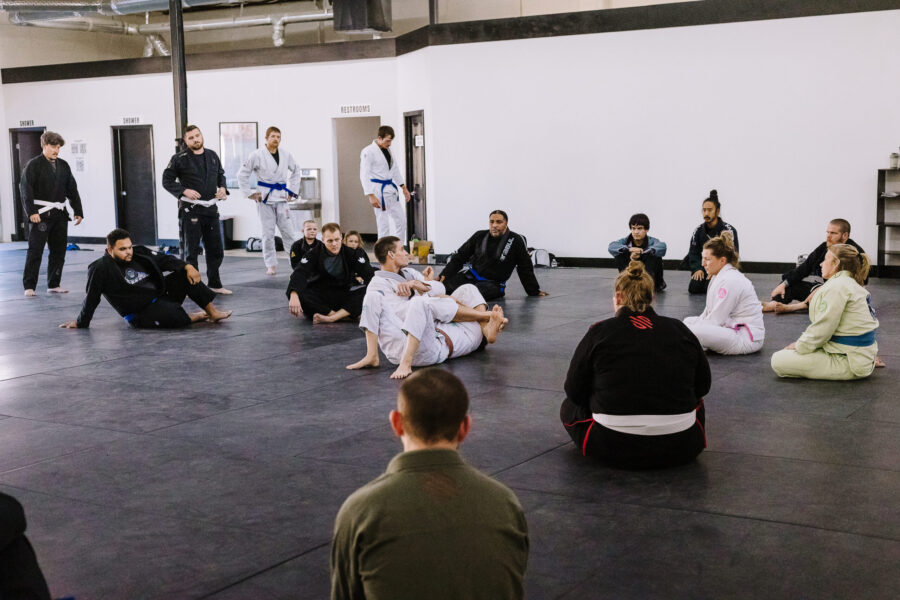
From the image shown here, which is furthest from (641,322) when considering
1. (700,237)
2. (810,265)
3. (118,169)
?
(118,169)

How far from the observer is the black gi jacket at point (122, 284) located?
8352mm

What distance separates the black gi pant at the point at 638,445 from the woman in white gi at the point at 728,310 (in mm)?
2583

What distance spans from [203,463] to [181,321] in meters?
4.39

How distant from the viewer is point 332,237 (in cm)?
862

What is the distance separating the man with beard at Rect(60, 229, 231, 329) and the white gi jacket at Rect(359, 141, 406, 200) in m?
4.86

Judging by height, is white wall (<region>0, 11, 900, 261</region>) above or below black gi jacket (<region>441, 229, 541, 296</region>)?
above

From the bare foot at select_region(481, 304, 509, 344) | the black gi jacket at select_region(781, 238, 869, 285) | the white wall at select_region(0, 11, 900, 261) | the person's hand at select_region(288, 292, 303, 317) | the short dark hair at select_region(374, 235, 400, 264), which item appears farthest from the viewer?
the white wall at select_region(0, 11, 900, 261)

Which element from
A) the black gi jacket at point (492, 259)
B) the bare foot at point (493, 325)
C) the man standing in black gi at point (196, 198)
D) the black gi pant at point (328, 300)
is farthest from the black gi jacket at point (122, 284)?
the bare foot at point (493, 325)

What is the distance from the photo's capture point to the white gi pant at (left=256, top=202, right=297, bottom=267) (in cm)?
1283

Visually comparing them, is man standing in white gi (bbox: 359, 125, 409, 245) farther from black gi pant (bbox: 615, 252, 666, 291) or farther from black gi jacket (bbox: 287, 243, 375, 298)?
black gi jacket (bbox: 287, 243, 375, 298)

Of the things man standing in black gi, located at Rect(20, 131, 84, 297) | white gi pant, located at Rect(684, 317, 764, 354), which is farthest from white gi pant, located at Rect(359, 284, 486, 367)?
man standing in black gi, located at Rect(20, 131, 84, 297)

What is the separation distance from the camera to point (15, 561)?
2426 millimetres

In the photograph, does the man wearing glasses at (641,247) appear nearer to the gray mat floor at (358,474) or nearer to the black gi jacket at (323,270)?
the gray mat floor at (358,474)

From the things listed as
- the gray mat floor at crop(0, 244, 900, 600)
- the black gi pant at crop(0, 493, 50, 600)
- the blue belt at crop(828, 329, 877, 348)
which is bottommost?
the gray mat floor at crop(0, 244, 900, 600)
